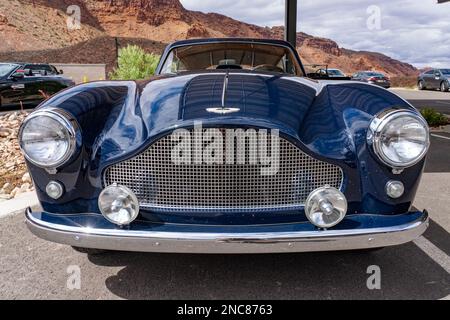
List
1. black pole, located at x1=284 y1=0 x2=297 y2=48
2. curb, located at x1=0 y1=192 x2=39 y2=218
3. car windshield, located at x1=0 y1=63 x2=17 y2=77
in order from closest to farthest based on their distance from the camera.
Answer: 1. curb, located at x1=0 y1=192 x2=39 y2=218
2. car windshield, located at x1=0 y1=63 x2=17 y2=77
3. black pole, located at x1=284 y1=0 x2=297 y2=48

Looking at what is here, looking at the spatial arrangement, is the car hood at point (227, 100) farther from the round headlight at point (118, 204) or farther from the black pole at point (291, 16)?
the black pole at point (291, 16)

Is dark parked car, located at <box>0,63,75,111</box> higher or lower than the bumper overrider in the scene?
higher

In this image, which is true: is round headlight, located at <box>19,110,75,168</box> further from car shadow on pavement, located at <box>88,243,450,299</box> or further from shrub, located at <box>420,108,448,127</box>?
shrub, located at <box>420,108,448,127</box>

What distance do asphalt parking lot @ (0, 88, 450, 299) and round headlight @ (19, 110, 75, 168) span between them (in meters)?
0.75

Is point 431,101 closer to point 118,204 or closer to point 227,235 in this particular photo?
point 227,235

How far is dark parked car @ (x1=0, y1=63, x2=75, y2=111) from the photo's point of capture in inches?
385

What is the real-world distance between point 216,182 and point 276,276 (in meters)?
0.76

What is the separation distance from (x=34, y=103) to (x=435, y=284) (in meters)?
10.1

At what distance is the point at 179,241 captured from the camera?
2.04 m

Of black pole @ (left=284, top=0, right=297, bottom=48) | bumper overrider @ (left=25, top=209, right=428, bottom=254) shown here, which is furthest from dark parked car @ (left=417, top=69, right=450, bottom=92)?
bumper overrider @ (left=25, top=209, right=428, bottom=254)

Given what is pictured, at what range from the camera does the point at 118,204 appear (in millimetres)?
2152

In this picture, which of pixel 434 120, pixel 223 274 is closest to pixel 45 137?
pixel 223 274
